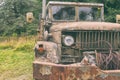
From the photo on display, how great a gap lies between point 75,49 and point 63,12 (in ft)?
5.93

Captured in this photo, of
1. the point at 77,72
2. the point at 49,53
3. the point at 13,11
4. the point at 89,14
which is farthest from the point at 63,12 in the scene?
the point at 13,11

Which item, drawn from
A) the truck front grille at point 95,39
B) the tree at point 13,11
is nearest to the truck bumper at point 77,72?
the truck front grille at point 95,39

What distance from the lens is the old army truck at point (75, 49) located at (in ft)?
19.7

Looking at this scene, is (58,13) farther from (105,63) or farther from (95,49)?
(105,63)

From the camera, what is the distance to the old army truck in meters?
6.00

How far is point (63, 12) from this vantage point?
8.85m

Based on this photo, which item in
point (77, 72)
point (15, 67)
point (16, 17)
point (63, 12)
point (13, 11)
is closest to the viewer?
point (77, 72)

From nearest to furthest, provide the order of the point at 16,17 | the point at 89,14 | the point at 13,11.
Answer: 1. the point at 89,14
2. the point at 13,11
3. the point at 16,17

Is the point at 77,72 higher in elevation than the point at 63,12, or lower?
lower

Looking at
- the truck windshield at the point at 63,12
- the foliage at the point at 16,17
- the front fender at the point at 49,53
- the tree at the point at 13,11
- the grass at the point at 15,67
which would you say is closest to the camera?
the front fender at the point at 49,53

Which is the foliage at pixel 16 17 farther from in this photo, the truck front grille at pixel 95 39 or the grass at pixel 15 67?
the truck front grille at pixel 95 39

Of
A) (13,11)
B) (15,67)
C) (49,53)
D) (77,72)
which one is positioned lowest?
(15,67)

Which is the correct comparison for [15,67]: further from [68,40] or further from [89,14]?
[68,40]

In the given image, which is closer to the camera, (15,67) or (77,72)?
(77,72)
